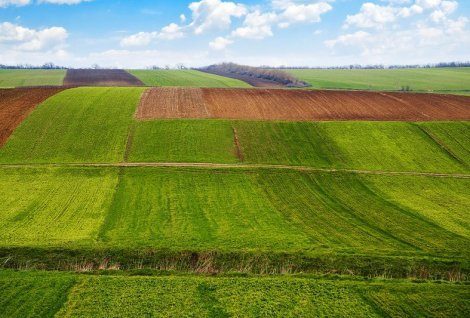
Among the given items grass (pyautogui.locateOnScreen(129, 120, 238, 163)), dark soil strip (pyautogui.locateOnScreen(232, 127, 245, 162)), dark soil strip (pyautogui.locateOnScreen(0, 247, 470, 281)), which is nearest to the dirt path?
grass (pyautogui.locateOnScreen(129, 120, 238, 163))

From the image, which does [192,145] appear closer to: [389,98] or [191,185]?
[191,185]

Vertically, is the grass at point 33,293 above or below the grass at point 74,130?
below

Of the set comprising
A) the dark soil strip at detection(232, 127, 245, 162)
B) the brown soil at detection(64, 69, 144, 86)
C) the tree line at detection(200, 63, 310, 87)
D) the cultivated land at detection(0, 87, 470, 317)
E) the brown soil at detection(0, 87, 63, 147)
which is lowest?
the cultivated land at detection(0, 87, 470, 317)

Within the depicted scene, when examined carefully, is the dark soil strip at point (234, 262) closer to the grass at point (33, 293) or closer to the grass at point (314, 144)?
the grass at point (33, 293)

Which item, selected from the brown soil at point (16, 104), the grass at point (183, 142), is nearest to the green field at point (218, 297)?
the grass at point (183, 142)

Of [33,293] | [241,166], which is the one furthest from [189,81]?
[33,293]

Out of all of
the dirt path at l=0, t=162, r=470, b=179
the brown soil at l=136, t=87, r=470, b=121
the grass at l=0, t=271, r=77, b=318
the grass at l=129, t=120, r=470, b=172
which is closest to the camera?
the grass at l=0, t=271, r=77, b=318

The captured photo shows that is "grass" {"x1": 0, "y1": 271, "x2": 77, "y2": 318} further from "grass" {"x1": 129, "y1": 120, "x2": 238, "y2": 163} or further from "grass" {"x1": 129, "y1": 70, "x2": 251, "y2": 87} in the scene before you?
"grass" {"x1": 129, "y1": 70, "x2": 251, "y2": 87}
